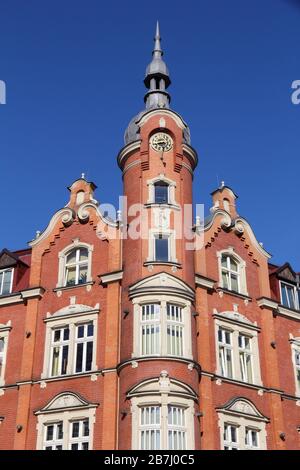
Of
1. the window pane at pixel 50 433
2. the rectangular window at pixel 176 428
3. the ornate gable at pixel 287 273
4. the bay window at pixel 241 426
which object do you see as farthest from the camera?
the ornate gable at pixel 287 273

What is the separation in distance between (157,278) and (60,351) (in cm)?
560

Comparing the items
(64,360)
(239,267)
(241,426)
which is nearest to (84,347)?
(64,360)

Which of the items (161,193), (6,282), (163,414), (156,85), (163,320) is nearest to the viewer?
(163,414)

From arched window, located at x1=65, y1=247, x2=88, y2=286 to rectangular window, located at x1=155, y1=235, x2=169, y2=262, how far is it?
386 centimetres

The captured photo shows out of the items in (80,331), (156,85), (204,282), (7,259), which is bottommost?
(80,331)

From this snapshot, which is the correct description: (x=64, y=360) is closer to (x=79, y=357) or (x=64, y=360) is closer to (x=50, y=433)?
(x=79, y=357)

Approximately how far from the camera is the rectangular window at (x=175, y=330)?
1166 inches

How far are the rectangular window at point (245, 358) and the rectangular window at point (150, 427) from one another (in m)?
5.94

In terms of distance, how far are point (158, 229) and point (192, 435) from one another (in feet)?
31.2

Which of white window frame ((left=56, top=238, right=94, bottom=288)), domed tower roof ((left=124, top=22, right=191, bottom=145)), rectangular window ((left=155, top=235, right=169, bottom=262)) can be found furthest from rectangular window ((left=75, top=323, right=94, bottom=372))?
domed tower roof ((left=124, top=22, right=191, bottom=145))

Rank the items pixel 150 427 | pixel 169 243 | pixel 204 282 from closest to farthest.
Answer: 1. pixel 150 427
2. pixel 169 243
3. pixel 204 282

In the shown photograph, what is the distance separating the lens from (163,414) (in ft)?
90.8

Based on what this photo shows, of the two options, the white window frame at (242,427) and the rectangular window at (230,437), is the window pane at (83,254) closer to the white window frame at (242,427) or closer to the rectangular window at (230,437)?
the white window frame at (242,427)

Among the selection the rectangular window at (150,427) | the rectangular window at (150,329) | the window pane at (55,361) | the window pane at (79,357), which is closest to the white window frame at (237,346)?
the rectangular window at (150,329)
